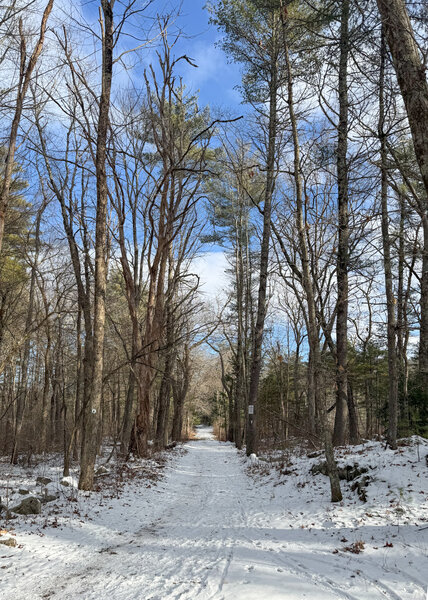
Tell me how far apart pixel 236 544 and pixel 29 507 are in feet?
11.0

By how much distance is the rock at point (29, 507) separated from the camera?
5781 millimetres

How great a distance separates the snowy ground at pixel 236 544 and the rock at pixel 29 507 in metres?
0.23

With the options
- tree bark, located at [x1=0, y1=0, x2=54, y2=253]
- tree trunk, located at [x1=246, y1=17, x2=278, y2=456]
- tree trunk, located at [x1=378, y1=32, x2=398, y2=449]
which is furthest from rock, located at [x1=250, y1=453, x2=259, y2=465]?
tree bark, located at [x1=0, y1=0, x2=54, y2=253]

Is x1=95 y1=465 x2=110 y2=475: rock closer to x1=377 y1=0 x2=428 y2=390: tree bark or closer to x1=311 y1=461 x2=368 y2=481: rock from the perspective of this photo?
x1=311 y1=461 x2=368 y2=481: rock

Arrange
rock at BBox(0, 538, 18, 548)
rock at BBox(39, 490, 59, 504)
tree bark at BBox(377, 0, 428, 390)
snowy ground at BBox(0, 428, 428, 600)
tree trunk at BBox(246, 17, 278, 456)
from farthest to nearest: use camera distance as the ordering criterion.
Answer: tree trunk at BBox(246, 17, 278, 456) < rock at BBox(39, 490, 59, 504) < rock at BBox(0, 538, 18, 548) < tree bark at BBox(377, 0, 428, 390) < snowy ground at BBox(0, 428, 428, 600)

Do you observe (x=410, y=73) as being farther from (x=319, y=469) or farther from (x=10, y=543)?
(x=319, y=469)

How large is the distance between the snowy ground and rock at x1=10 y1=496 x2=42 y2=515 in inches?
9.0

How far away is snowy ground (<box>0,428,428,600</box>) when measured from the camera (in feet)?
11.2

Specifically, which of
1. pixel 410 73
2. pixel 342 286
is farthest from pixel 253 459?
pixel 410 73

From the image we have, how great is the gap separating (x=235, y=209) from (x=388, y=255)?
13.1 meters

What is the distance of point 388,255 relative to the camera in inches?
344

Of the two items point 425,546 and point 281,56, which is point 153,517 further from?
point 281,56

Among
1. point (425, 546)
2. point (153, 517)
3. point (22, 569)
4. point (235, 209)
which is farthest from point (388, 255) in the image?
point (235, 209)

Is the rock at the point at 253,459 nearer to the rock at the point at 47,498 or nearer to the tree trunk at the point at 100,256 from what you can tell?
the tree trunk at the point at 100,256
